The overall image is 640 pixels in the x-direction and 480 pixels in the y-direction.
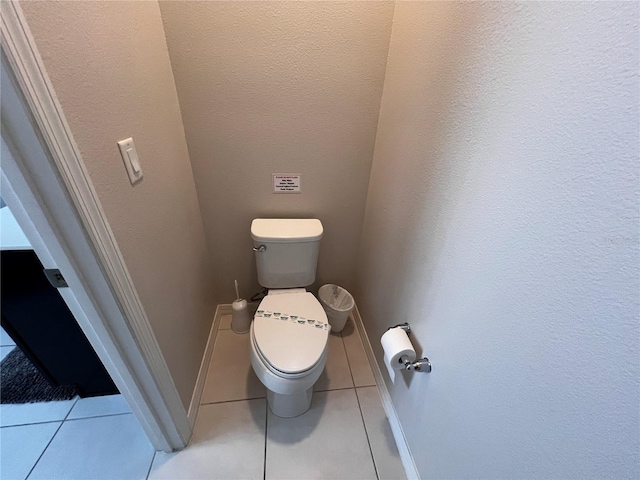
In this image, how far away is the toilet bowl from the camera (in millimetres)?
1010

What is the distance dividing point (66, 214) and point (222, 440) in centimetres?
109

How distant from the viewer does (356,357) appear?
1.52 m

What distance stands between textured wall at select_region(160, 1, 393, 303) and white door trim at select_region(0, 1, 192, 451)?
669mm

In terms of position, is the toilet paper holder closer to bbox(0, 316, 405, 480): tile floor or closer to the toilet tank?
bbox(0, 316, 405, 480): tile floor

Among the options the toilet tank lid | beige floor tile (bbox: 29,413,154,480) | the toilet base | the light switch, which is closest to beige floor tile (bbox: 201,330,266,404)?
the toilet base

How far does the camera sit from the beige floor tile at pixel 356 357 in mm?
1397

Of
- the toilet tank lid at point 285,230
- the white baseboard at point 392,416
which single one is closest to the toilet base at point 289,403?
the white baseboard at point 392,416

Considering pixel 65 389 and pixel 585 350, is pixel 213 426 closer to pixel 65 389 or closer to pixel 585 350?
pixel 65 389

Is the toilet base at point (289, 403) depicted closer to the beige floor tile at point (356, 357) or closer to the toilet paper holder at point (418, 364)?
the beige floor tile at point (356, 357)

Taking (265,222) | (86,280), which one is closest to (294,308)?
(265,222)

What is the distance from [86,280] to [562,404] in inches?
40.4

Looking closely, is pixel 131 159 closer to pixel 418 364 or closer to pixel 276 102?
pixel 276 102

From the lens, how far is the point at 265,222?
1348 mm

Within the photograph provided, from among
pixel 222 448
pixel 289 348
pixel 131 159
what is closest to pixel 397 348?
pixel 289 348
